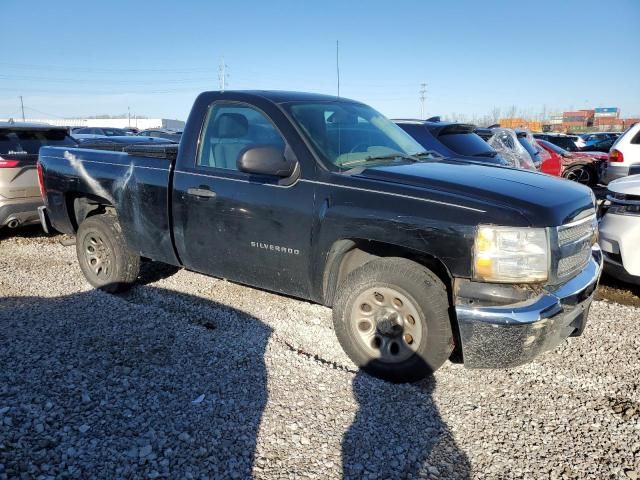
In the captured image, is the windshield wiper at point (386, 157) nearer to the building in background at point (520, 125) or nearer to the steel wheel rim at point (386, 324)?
the steel wheel rim at point (386, 324)

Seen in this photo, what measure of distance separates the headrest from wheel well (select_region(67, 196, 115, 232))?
1.83 m

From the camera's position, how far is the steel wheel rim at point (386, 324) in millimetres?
3266

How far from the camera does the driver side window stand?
3932 millimetres

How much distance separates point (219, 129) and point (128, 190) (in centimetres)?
114

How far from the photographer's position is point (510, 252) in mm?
2883

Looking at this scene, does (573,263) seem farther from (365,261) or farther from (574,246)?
(365,261)

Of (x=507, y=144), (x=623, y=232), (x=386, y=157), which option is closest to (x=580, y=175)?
(x=507, y=144)

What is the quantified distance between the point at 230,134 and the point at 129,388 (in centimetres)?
211

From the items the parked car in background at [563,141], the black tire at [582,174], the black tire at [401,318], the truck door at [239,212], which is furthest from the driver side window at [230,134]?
the parked car in background at [563,141]

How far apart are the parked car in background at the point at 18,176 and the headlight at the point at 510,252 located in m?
6.34

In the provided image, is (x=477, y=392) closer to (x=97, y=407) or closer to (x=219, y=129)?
(x=97, y=407)

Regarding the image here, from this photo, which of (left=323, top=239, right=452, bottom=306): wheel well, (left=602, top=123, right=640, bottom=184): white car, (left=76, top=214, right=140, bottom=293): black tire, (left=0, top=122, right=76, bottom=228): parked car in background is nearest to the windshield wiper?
(left=323, top=239, right=452, bottom=306): wheel well

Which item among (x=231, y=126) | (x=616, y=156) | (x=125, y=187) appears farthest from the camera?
(x=616, y=156)

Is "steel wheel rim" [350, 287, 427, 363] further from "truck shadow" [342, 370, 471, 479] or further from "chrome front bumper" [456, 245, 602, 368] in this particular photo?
"chrome front bumper" [456, 245, 602, 368]
